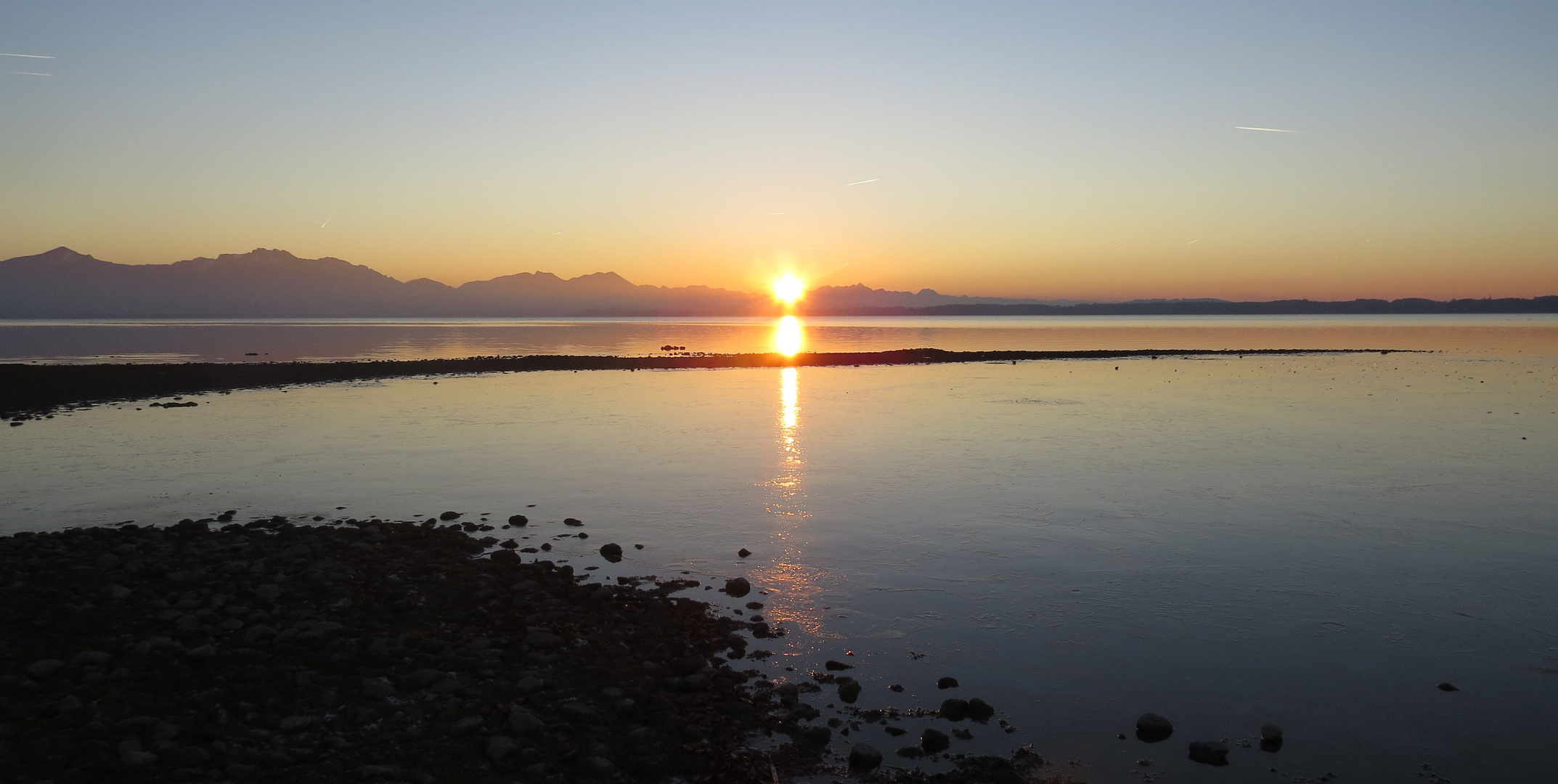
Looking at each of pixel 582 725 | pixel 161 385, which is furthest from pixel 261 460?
pixel 161 385

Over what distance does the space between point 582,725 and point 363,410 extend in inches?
1238

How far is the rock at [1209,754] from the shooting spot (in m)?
8.10

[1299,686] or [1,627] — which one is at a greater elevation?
[1,627]

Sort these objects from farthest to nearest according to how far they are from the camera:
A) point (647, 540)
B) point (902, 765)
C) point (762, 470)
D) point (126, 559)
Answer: point (762, 470)
point (647, 540)
point (126, 559)
point (902, 765)

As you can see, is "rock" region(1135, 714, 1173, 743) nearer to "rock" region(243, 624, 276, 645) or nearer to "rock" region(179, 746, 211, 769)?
"rock" region(179, 746, 211, 769)

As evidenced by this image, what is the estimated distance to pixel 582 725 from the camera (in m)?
8.35

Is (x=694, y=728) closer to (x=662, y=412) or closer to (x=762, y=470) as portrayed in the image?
(x=762, y=470)

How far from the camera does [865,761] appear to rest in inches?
311

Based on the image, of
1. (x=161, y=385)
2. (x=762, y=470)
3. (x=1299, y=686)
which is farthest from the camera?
(x=161, y=385)

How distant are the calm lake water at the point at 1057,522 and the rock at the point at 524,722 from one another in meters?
2.86

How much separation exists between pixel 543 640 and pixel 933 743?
474cm

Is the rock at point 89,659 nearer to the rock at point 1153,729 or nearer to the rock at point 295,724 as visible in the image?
the rock at point 295,724

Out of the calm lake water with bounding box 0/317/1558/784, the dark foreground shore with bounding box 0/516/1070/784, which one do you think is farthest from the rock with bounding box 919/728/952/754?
the calm lake water with bounding box 0/317/1558/784

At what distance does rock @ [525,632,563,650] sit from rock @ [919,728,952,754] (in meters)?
4.46
